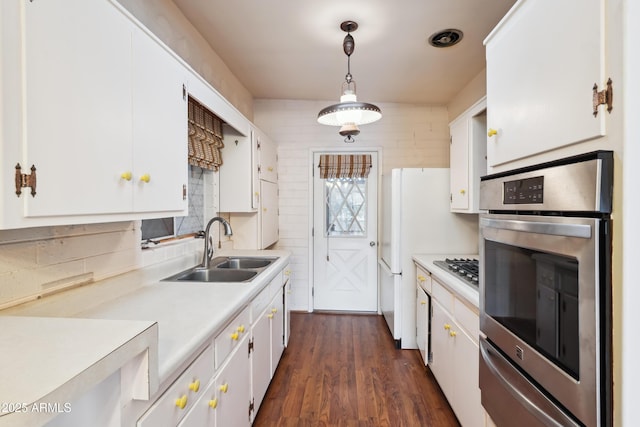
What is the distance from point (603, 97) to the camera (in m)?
0.73

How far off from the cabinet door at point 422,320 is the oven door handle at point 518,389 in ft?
3.63

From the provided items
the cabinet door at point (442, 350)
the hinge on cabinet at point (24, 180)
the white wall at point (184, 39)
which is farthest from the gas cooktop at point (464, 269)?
the white wall at point (184, 39)

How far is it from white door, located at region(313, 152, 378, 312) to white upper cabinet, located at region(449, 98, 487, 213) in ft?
4.24

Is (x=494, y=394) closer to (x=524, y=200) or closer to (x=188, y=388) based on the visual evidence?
(x=524, y=200)

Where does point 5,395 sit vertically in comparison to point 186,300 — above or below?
above

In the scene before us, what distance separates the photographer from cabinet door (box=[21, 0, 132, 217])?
0.79 meters

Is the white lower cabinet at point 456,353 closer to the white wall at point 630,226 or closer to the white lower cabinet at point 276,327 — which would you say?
the white wall at point 630,226

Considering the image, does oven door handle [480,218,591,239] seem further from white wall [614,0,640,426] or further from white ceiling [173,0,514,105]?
white ceiling [173,0,514,105]

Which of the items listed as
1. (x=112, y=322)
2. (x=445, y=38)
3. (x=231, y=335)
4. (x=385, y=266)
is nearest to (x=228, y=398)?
(x=231, y=335)

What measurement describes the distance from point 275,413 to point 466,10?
289cm

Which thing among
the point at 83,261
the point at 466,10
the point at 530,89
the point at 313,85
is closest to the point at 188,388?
the point at 83,261

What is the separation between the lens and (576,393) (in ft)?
2.60

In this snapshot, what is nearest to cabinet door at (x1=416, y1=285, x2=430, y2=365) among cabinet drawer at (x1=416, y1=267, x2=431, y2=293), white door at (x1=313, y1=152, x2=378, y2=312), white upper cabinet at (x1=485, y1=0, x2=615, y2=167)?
cabinet drawer at (x1=416, y1=267, x2=431, y2=293)

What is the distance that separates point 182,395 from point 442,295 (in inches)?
67.0
